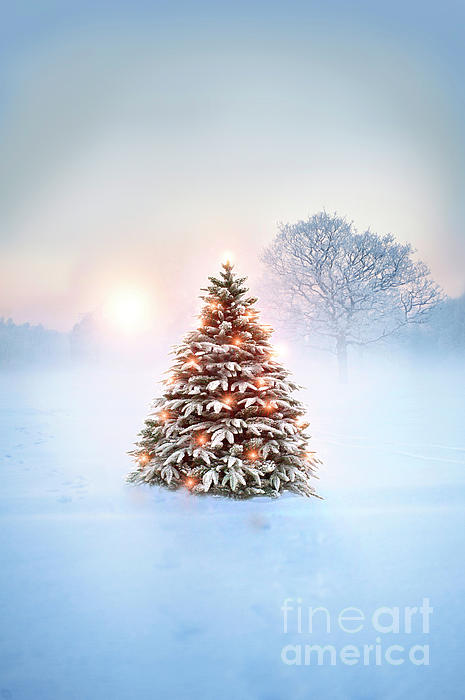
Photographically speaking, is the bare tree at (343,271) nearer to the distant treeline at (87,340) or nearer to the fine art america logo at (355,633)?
the distant treeline at (87,340)

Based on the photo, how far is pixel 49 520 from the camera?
17.0 feet

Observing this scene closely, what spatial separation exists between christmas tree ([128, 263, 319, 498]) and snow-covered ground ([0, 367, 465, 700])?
0.38 m

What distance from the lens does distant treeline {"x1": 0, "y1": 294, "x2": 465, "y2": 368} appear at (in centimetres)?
4662

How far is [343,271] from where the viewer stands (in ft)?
68.0

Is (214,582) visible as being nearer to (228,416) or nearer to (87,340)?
(228,416)

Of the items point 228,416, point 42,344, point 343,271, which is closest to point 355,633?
point 228,416

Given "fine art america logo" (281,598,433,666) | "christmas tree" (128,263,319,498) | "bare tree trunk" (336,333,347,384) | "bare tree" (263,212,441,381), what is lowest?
"fine art america logo" (281,598,433,666)

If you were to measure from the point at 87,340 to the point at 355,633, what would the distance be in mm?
55408

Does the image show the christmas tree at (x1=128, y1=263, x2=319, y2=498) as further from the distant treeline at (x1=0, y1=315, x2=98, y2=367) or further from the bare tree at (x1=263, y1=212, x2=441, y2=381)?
the distant treeline at (x1=0, y1=315, x2=98, y2=367)

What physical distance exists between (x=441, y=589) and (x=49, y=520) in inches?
192

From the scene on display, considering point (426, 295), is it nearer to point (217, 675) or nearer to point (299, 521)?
point (299, 521)

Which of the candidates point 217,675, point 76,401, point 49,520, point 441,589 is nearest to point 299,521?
point 441,589

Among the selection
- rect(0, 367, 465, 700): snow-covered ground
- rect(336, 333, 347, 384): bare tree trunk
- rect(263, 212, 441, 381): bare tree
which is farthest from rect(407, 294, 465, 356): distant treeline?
rect(0, 367, 465, 700): snow-covered ground

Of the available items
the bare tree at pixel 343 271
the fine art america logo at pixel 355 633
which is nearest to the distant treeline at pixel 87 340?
the bare tree at pixel 343 271
